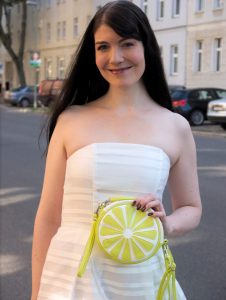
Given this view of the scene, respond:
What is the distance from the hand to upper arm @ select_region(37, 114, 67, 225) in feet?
1.03

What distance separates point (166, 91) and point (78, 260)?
24.7 inches

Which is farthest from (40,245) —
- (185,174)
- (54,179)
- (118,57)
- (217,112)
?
(217,112)

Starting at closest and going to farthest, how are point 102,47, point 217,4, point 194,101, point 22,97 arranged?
point 102,47 → point 217,4 → point 194,101 → point 22,97

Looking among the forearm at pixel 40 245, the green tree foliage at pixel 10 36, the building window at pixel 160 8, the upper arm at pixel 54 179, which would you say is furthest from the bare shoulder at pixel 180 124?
the green tree foliage at pixel 10 36

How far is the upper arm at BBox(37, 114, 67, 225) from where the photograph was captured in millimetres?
1646

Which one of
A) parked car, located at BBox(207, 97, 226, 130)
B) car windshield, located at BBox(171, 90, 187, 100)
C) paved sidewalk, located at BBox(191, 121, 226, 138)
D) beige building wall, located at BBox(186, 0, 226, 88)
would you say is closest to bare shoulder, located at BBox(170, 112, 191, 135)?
beige building wall, located at BBox(186, 0, 226, 88)

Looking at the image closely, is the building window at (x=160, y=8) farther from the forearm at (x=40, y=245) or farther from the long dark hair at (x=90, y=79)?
the forearm at (x=40, y=245)

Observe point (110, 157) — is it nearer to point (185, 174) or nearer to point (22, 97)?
point (185, 174)

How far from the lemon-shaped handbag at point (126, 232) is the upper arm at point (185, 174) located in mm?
285

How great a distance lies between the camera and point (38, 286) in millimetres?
1678

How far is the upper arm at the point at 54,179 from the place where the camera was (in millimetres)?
1646

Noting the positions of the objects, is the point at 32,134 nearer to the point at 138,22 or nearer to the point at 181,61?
the point at 181,61

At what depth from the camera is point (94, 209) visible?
152cm

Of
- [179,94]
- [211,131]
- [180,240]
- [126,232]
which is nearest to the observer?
[126,232]
